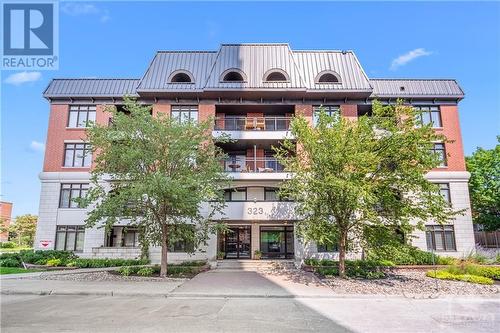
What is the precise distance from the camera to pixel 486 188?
89.8ft

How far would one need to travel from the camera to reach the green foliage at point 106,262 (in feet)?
63.2

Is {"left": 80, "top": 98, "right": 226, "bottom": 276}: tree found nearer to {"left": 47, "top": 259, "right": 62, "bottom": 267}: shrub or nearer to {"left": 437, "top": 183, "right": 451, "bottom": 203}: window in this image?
{"left": 47, "top": 259, "right": 62, "bottom": 267}: shrub

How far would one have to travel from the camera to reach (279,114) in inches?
986

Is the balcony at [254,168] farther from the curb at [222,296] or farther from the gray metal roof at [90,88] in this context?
the curb at [222,296]

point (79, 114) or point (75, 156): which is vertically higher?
point (79, 114)

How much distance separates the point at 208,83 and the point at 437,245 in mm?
20586

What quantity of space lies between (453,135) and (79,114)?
2912cm

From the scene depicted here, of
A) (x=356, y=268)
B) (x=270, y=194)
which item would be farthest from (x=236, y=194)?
(x=356, y=268)

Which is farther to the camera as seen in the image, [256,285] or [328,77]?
[328,77]

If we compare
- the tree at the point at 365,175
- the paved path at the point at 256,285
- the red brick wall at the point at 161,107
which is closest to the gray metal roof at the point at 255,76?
the red brick wall at the point at 161,107

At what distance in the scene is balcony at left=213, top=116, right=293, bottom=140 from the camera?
22.5m

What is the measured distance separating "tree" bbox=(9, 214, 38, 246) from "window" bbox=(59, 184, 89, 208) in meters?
26.8

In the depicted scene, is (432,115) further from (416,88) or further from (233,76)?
(233,76)

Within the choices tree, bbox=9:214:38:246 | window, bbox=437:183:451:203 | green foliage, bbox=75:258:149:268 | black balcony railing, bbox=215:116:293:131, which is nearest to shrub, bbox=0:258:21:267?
green foliage, bbox=75:258:149:268
